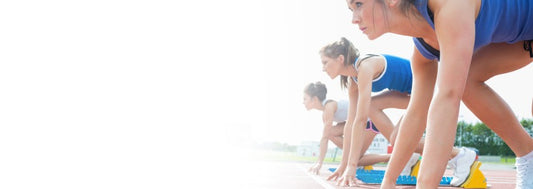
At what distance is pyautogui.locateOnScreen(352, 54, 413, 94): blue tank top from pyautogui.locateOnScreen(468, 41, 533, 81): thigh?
6.38 feet

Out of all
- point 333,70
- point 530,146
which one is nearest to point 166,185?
point 333,70

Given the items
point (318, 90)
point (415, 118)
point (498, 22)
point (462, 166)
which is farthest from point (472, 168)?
Result: point (318, 90)

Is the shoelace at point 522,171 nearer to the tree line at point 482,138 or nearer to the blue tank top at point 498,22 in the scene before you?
the blue tank top at point 498,22

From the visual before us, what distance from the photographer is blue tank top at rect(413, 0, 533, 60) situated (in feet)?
5.83

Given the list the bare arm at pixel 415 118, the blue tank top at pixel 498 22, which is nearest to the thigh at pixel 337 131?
the bare arm at pixel 415 118

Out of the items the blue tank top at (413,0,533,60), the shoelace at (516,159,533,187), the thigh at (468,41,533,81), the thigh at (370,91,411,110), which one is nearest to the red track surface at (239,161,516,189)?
the thigh at (370,91,411,110)

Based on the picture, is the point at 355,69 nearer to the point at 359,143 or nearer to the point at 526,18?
→ the point at 359,143

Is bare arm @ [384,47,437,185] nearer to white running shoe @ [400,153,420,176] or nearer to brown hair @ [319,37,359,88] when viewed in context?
brown hair @ [319,37,359,88]

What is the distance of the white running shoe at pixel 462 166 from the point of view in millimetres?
4108

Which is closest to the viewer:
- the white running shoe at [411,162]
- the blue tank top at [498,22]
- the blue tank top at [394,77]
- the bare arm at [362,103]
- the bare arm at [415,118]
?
the blue tank top at [498,22]

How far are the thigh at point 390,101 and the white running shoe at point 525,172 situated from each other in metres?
2.05

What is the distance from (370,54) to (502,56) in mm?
2126

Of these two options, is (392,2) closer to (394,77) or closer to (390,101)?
(394,77)

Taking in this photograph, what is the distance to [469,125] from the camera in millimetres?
42125
